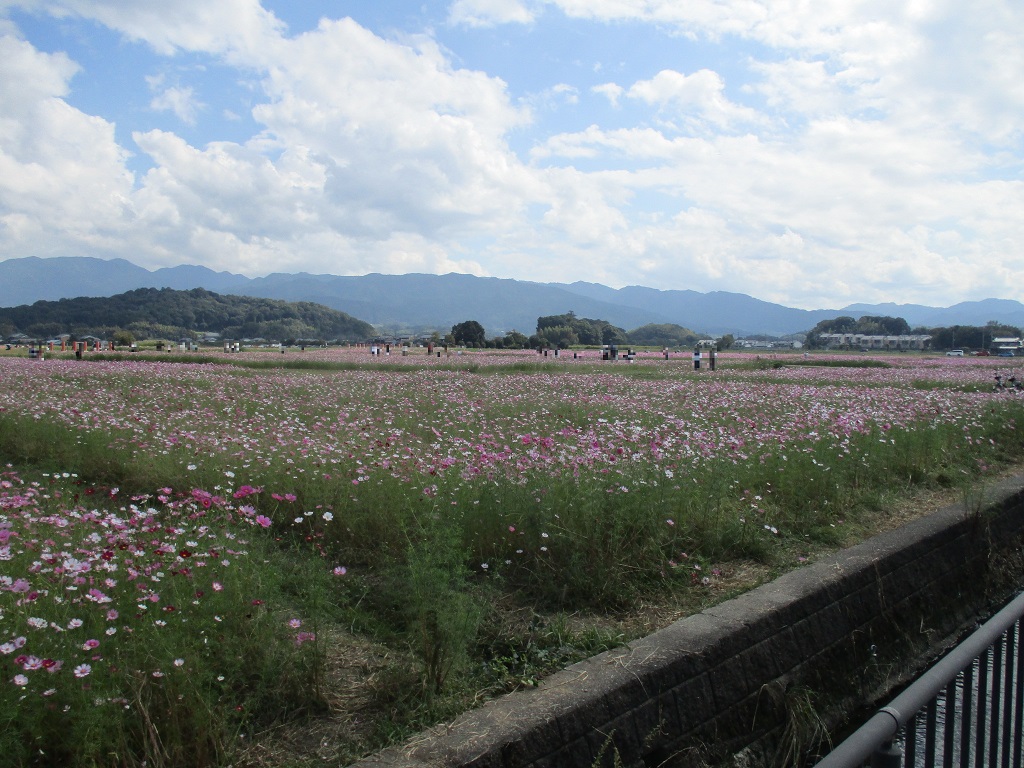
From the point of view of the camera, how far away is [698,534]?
519 centimetres

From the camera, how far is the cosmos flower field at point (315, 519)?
2686 mm

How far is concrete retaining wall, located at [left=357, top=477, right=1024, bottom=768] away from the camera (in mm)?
2748

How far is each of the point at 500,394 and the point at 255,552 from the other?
34.3 feet

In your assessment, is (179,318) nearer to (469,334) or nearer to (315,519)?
(469,334)

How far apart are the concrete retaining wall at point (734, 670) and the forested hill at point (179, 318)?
345ft

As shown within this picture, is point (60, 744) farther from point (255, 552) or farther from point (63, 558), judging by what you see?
point (255, 552)

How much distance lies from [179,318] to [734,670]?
139 meters

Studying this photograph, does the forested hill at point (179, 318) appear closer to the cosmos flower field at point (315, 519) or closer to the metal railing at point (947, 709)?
the cosmos flower field at point (315, 519)

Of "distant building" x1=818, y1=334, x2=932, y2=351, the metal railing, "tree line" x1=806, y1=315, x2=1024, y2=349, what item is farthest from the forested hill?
the metal railing

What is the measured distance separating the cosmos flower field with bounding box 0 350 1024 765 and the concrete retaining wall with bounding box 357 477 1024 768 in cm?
55

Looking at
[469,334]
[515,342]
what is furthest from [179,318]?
[515,342]

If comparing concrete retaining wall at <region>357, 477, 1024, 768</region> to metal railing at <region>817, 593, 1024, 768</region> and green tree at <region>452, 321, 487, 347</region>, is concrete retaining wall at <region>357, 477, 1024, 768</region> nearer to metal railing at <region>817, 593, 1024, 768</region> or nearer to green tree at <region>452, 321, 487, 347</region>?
metal railing at <region>817, 593, 1024, 768</region>

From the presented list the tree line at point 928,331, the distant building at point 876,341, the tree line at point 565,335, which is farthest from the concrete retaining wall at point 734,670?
the distant building at point 876,341

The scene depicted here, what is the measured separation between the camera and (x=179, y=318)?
128 metres
